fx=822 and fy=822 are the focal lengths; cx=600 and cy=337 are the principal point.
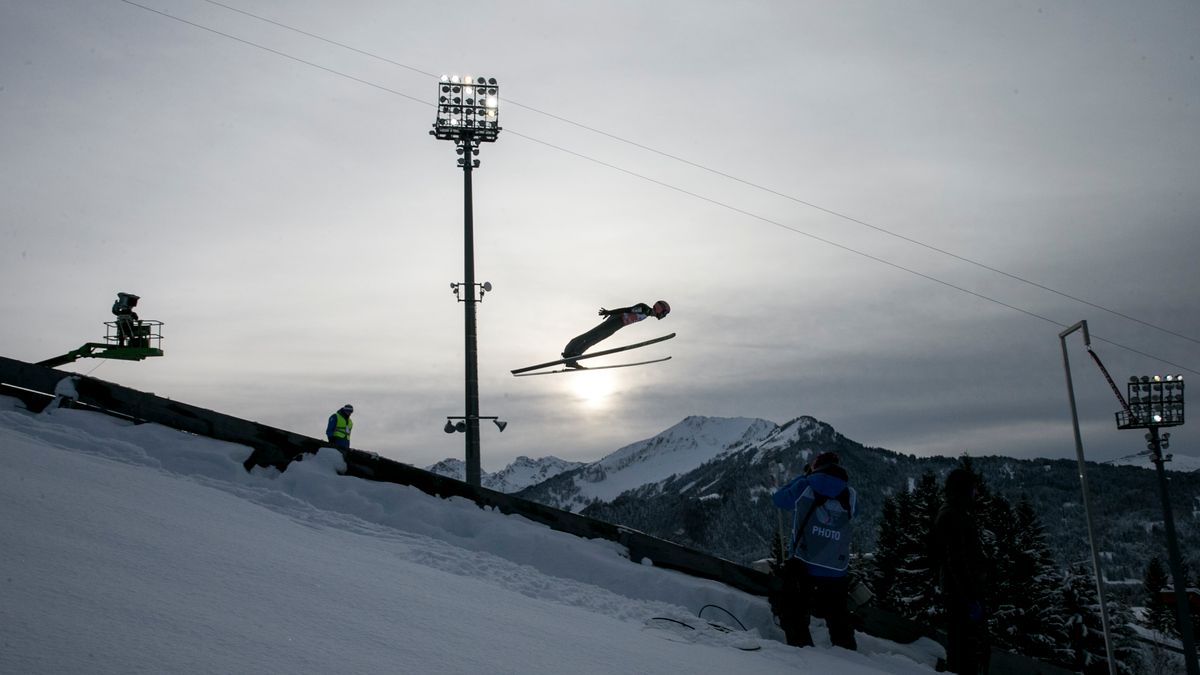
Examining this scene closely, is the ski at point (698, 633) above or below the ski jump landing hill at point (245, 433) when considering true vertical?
below

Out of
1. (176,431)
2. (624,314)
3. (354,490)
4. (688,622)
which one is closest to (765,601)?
(688,622)

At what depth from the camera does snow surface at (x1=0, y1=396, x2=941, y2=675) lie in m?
3.56

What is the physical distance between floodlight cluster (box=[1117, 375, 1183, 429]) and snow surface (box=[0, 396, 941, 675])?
50.7 metres

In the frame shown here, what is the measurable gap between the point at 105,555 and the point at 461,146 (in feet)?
70.3

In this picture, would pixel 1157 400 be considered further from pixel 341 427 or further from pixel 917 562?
pixel 341 427

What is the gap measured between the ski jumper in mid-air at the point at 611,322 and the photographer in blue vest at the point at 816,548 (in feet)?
28.8

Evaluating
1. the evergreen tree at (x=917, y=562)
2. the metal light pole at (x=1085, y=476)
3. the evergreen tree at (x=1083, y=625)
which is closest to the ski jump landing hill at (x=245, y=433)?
the metal light pole at (x=1085, y=476)

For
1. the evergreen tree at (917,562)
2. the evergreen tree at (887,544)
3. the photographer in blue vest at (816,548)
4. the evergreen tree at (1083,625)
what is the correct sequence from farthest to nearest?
the evergreen tree at (887,544) < the evergreen tree at (1083,625) < the evergreen tree at (917,562) < the photographer in blue vest at (816,548)

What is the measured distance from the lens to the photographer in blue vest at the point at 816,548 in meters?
7.56

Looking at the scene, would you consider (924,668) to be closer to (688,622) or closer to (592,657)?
(688,622)

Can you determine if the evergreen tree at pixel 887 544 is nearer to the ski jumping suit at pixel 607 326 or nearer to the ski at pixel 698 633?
the ski jumping suit at pixel 607 326

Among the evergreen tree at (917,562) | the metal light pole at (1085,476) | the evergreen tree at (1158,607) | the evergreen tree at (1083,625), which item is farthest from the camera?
the evergreen tree at (1158,607)

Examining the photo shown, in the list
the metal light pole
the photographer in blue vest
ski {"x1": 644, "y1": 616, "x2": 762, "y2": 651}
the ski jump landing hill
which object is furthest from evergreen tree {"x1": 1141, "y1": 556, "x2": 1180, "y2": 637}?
ski {"x1": 644, "y1": 616, "x2": 762, "y2": 651}

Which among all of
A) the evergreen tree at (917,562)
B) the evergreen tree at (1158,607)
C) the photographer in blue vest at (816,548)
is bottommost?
the evergreen tree at (1158,607)
